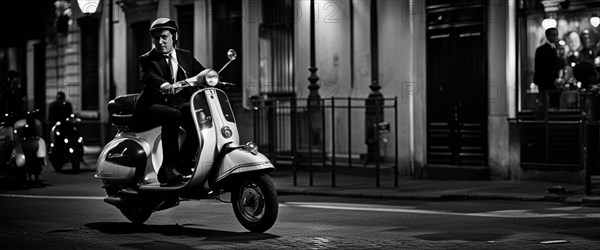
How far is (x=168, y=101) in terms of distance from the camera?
1138 cm

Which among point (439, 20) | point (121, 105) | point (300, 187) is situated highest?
point (439, 20)

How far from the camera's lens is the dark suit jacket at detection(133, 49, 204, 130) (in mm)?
11234

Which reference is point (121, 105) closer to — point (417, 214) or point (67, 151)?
point (417, 214)

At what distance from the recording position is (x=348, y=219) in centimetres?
1188

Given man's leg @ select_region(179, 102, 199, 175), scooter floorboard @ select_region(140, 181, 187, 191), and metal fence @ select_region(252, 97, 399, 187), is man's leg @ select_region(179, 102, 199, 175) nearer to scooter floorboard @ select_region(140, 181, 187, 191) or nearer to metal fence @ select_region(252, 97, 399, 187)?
scooter floorboard @ select_region(140, 181, 187, 191)

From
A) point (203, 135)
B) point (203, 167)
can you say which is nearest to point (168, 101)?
point (203, 135)

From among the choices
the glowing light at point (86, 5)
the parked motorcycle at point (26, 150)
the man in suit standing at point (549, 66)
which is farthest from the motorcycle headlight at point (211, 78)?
the glowing light at point (86, 5)

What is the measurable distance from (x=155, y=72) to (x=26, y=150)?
755 centimetres

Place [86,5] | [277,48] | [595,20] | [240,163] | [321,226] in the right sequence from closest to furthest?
[240,163] → [321,226] → [595,20] → [277,48] → [86,5]

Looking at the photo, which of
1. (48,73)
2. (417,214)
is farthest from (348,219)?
(48,73)

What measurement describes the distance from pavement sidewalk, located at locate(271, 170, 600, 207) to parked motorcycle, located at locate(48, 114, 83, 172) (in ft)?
14.8

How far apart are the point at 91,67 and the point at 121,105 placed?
2180cm

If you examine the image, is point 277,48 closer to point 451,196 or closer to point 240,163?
point 451,196

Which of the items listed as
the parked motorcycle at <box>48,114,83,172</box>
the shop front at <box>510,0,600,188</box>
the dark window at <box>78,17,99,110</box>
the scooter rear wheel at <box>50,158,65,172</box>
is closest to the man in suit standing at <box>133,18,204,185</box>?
the shop front at <box>510,0,600,188</box>
